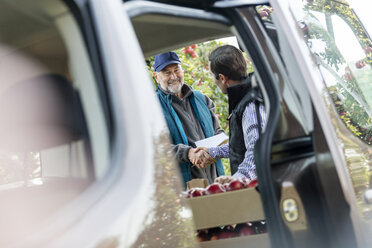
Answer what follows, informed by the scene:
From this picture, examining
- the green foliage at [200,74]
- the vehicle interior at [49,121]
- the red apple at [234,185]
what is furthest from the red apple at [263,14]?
the green foliage at [200,74]

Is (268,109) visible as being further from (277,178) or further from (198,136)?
(198,136)

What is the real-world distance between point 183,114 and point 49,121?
2.93m

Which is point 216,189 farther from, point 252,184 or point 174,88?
point 174,88

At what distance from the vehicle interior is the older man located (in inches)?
99.2

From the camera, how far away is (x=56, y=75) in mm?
1449

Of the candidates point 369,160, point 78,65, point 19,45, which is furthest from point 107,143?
point 369,160

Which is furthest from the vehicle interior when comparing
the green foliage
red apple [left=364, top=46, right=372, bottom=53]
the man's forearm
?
the green foliage

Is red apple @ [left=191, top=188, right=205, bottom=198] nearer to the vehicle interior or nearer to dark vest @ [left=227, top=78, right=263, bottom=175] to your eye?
dark vest @ [left=227, top=78, right=263, bottom=175]

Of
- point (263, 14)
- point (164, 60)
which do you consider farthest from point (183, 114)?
point (263, 14)

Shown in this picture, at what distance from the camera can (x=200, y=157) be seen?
12.6 ft

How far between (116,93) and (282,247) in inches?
37.0

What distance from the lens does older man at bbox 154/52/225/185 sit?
4.19 meters

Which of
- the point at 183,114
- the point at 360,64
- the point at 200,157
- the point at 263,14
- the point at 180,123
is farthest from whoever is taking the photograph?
the point at 183,114

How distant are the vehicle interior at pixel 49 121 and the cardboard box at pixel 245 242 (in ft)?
3.83
